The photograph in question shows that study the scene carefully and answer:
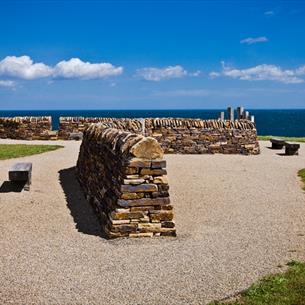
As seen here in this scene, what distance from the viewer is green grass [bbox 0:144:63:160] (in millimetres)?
18442

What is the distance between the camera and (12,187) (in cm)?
1242

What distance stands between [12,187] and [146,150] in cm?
559

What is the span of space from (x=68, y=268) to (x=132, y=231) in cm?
163

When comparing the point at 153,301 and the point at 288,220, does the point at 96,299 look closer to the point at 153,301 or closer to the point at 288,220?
the point at 153,301

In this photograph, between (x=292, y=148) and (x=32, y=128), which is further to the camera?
(x=32, y=128)

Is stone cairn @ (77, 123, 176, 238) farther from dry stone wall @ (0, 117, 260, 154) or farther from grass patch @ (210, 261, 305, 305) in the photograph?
dry stone wall @ (0, 117, 260, 154)

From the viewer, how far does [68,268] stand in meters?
6.69

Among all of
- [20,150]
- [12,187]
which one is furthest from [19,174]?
[20,150]

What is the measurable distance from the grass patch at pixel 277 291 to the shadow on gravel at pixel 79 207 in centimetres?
315

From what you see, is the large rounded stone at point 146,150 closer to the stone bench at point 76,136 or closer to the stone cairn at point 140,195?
the stone cairn at point 140,195

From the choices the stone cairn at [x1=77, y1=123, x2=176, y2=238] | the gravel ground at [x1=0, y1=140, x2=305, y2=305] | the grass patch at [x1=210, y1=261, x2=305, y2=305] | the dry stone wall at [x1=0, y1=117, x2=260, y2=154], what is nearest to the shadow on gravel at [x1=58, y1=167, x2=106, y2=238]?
the gravel ground at [x1=0, y1=140, x2=305, y2=305]

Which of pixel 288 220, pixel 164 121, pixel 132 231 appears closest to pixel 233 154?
pixel 164 121

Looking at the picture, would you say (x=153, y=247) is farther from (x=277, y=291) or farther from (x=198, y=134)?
(x=198, y=134)

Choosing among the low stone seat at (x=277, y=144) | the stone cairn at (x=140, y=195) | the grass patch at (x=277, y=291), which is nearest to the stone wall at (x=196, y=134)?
the low stone seat at (x=277, y=144)
